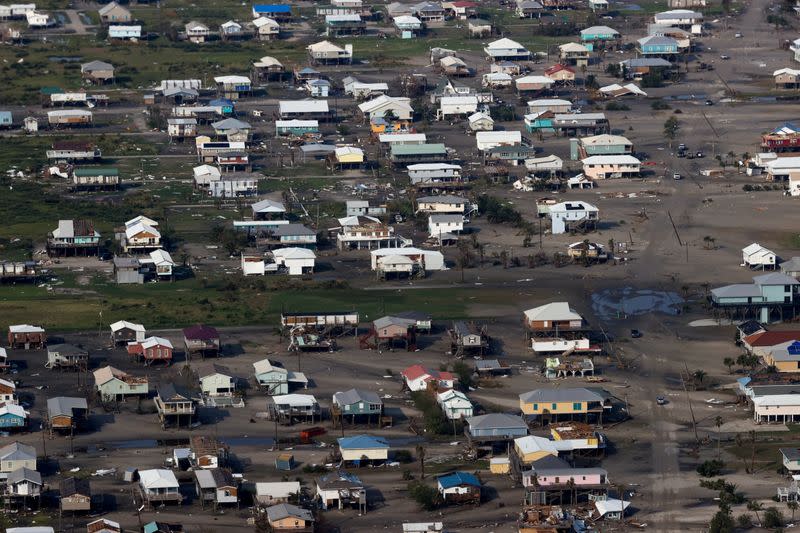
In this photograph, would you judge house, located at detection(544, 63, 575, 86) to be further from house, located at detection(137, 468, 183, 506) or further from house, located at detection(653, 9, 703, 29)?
house, located at detection(137, 468, 183, 506)

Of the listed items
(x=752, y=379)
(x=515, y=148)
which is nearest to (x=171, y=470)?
(x=752, y=379)

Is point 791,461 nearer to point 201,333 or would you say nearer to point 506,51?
point 201,333

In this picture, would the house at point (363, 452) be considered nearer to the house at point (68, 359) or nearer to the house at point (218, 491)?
the house at point (218, 491)

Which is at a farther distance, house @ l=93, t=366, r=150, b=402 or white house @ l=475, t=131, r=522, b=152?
white house @ l=475, t=131, r=522, b=152

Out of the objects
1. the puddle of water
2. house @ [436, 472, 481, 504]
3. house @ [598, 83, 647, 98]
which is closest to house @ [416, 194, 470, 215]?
the puddle of water

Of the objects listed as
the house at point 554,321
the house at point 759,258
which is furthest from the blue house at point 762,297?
the house at point 554,321

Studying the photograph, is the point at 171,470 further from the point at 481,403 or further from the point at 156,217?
the point at 156,217

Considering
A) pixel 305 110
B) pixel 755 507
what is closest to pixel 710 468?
pixel 755 507
